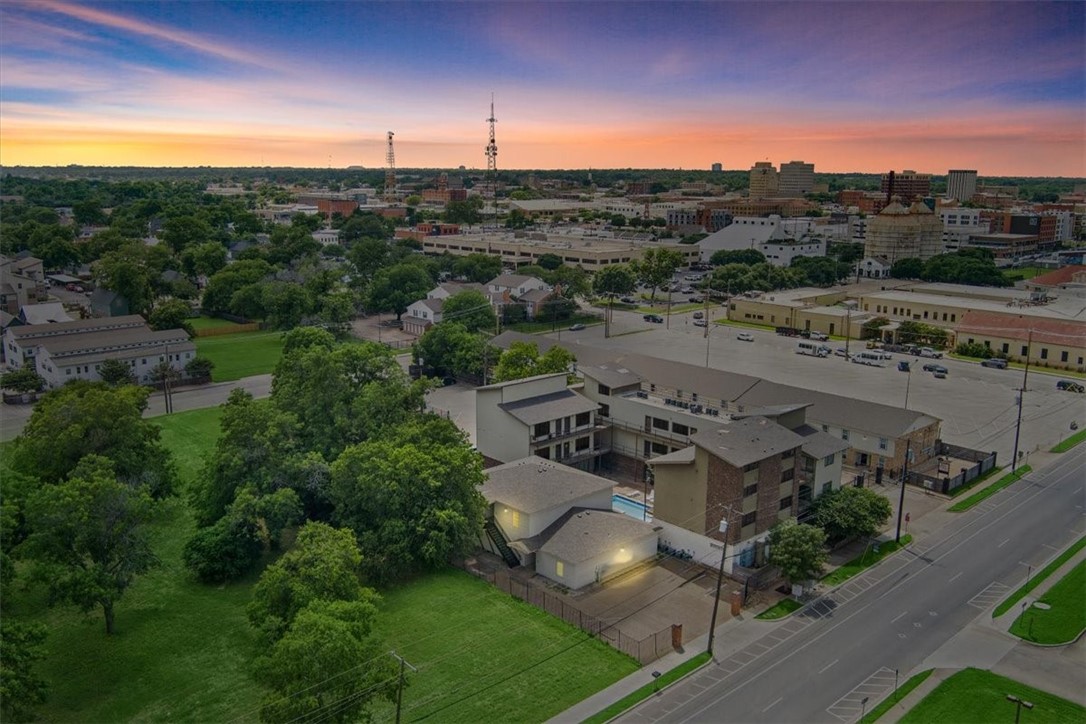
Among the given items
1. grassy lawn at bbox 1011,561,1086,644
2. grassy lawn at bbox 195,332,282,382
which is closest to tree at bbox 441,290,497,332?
grassy lawn at bbox 195,332,282,382

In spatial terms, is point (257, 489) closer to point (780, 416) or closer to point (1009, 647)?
point (780, 416)

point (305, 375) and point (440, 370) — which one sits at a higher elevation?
point (305, 375)

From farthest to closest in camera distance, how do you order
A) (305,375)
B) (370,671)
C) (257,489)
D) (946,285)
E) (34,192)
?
1. (34,192)
2. (946,285)
3. (305,375)
4. (257,489)
5. (370,671)

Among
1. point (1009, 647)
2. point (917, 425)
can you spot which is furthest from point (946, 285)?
point (1009, 647)

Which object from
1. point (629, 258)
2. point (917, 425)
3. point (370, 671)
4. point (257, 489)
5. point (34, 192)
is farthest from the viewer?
point (34, 192)

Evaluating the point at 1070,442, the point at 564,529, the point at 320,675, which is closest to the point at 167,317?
the point at 564,529

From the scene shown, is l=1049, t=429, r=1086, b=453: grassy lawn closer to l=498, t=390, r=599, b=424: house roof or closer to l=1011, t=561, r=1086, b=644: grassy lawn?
l=1011, t=561, r=1086, b=644: grassy lawn

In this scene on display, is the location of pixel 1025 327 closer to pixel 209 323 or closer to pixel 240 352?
pixel 240 352
